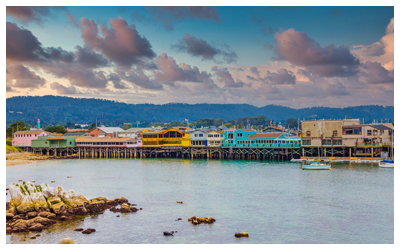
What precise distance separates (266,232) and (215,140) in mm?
44213

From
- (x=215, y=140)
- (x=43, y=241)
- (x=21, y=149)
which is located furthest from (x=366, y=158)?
(x=21, y=149)

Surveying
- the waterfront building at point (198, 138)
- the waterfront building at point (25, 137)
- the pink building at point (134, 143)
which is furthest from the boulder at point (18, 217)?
the waterfront building at point (25, 137)

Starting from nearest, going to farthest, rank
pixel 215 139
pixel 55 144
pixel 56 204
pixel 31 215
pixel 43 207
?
pixel 31 215, pixel 43 207, pixel 56 204, pixel 215 139, pixel 55 144

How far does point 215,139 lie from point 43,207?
43.0m

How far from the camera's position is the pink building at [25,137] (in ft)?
248

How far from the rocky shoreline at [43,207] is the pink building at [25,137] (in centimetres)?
5578

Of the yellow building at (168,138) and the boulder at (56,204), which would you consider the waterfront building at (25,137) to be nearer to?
the yellow building at (168,138)

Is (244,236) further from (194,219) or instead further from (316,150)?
(316,150)

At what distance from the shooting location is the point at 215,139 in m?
63.9

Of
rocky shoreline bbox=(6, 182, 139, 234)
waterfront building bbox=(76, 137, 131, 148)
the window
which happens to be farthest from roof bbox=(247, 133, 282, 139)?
rocky shoreline bbox=(6, 182, 139, 234)

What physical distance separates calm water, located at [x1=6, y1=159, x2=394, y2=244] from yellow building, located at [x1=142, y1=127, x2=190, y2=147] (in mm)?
21045

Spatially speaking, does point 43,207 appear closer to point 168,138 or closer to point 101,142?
point 168,138

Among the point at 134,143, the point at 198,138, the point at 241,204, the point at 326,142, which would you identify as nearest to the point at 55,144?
the point at 134,143

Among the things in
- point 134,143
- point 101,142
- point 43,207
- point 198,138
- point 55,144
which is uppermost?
point 198,138
